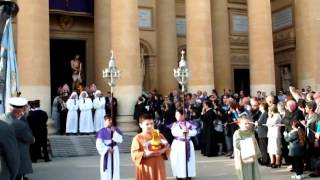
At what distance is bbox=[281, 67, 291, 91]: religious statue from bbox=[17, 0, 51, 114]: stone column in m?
15.9

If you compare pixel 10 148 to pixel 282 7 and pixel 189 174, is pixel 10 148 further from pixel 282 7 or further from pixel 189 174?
pixel 282 7

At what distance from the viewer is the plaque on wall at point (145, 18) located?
88.8 ft

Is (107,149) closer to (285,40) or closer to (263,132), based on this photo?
(263,132)

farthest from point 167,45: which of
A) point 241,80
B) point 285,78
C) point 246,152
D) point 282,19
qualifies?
point 246,152

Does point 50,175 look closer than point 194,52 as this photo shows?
Yes

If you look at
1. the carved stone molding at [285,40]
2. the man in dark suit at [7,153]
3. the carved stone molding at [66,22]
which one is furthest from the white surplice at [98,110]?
the man in dark suit at [7,153]

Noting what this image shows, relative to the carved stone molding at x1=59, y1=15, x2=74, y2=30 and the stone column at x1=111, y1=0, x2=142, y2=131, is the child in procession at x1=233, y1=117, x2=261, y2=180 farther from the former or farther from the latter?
the carved stone molding at x1=59, y1=15, x2=74, y2=30

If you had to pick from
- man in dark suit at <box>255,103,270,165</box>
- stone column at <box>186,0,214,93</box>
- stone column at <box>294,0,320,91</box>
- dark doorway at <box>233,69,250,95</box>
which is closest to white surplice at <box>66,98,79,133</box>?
stone column at <box>186,0,214,93</box>

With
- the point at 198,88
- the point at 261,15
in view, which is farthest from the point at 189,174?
the point at 261,15

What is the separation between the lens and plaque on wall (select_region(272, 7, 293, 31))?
28816 mm

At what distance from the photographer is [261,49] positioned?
2392cm

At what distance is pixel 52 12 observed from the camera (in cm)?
2475

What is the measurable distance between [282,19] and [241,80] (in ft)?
14.5

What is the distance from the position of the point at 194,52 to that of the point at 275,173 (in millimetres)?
10239
